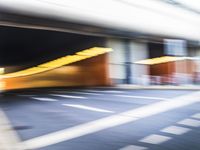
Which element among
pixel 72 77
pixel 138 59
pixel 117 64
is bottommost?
pixel 72 77

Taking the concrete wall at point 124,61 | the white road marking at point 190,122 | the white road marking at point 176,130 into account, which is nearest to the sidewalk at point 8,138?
the white road marking at point 176,130

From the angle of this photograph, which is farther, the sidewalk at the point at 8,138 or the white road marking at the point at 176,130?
the white road marking at the point at 176,130

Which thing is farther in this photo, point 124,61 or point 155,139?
point 124,61

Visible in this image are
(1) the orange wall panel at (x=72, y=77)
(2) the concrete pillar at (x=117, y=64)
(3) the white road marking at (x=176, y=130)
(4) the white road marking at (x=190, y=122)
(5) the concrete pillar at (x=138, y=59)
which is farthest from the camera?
(1) the orange wall panel at (x=72, y=77)

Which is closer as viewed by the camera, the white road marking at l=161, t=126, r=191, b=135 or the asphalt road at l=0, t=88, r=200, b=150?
the asphalt road at l=0, t=88, r=200, b=150

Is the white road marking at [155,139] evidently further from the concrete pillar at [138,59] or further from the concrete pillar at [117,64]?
the concrete pillar at [138,59]

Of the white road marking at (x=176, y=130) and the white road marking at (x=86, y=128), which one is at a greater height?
the white road marking at (x=176, y=130)

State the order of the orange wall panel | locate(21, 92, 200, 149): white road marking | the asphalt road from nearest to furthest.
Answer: the asphalt road → locate(21, 92, 200, 149): white road marking → the orange wall panel

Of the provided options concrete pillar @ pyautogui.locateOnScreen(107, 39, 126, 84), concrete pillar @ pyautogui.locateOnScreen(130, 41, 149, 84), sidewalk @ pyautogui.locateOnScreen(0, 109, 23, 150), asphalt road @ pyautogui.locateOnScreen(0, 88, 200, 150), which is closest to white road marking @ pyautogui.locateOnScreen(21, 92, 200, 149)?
Result: asphalt road @ pyautogui.locateOnScreen(0, 88, 200, 150)

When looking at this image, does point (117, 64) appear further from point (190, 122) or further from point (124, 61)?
point (190, 122)

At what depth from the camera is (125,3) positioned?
1450cm

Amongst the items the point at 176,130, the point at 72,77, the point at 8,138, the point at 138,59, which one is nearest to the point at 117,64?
the point at 138,59

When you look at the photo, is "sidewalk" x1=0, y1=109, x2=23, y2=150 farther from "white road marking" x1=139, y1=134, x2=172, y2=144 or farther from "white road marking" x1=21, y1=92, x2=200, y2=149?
"white road marking" x1=139, y1=134, x2=172, y2=144

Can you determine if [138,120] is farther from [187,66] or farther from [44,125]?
[187,66]
